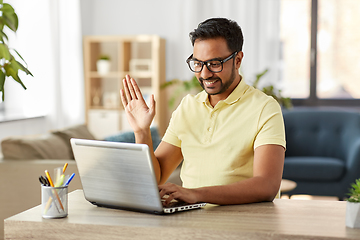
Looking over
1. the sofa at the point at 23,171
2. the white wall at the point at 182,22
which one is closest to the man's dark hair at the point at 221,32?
the sofa at the point at 23,171

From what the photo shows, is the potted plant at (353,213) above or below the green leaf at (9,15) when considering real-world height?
below

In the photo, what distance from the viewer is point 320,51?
17.5 ft

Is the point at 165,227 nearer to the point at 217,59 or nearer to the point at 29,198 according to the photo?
the point at 217,59

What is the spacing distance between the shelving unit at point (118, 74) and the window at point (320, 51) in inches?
58.0

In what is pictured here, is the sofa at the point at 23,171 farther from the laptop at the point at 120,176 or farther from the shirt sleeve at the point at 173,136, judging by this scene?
the laptop at the point at 120,176

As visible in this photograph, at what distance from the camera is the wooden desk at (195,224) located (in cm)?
105

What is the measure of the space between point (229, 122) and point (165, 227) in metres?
0.57

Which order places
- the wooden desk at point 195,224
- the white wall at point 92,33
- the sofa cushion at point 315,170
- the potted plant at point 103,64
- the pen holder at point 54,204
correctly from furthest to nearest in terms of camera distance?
1. the potted plant at point 103,64
2. the white wall at point 92,33
3. the sofa cushion at point 315,170
4. the pen holder at point 54,204
5. the wooden desk at point 195,224

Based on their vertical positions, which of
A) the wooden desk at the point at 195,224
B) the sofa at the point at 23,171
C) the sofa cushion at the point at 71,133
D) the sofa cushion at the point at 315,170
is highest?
the wooden desk at the point at 195,224

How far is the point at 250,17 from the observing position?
5352 millimetres

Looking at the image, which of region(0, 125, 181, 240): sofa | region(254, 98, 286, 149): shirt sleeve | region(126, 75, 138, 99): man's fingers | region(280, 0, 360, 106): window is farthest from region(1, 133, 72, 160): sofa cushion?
region(280, 0, 360, 106): window

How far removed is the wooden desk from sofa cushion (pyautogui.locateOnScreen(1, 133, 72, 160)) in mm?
1754

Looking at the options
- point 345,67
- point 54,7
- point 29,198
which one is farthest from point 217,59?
point 345,67

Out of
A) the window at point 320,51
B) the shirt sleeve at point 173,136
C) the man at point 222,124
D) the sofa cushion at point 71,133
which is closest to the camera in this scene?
the man at point 222,124
